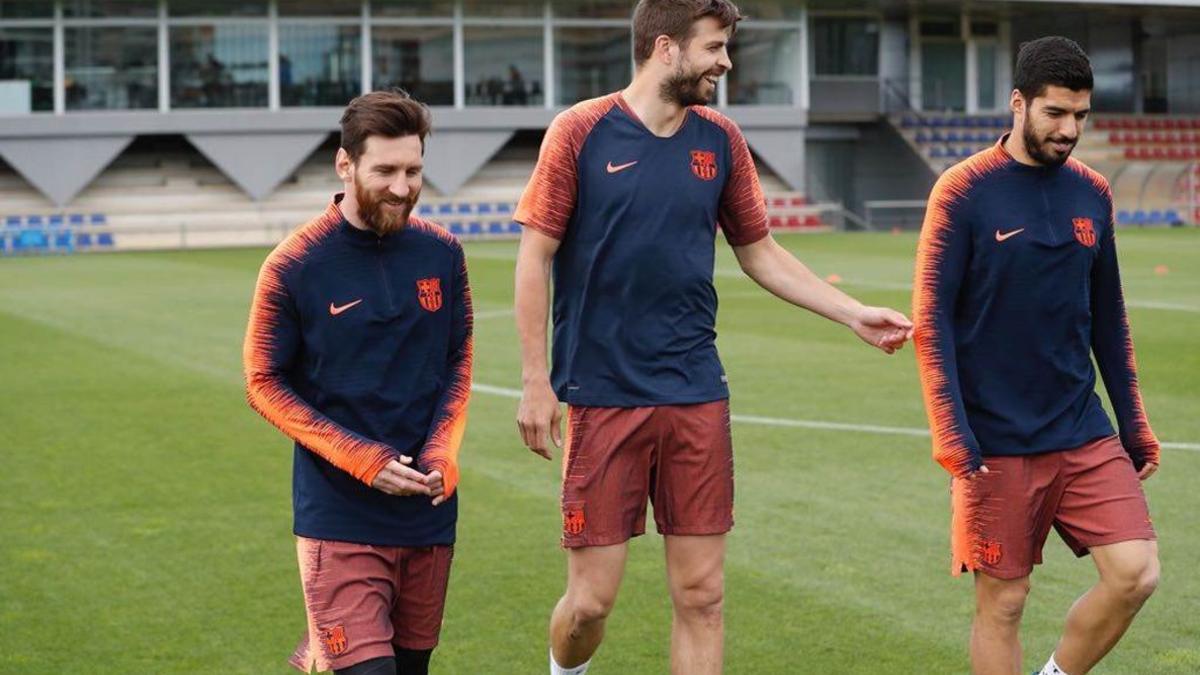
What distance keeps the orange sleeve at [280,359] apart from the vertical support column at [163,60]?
1667 inches

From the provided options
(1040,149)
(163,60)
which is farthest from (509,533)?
(163,60)

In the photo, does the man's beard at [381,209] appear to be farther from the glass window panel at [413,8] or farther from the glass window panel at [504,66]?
the glass window panel at [413,8]

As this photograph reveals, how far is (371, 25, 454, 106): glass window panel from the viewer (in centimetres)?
4828

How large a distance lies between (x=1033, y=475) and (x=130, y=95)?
42.8 m

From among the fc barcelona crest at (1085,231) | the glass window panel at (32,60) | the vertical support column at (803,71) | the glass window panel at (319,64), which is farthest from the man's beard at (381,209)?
the vertical support column at (803,71)

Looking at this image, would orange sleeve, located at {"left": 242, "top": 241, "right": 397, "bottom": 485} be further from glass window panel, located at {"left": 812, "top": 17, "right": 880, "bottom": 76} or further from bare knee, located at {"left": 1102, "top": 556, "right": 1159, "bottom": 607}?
glass window panel, located at {"left": 812, "top": 17, "right": 880, "bottom": 76}

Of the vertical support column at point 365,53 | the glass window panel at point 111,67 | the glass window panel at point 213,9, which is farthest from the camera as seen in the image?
the vertical support column at point 365,53

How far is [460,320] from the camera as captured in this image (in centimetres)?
532

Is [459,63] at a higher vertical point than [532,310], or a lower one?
higher

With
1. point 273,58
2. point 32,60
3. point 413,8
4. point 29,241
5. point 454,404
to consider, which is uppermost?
point 413,8

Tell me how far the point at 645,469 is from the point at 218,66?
42885 mm

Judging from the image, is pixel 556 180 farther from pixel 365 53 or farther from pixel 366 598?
pixel 365 53

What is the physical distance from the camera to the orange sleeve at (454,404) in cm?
507

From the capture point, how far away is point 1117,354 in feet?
19.8
